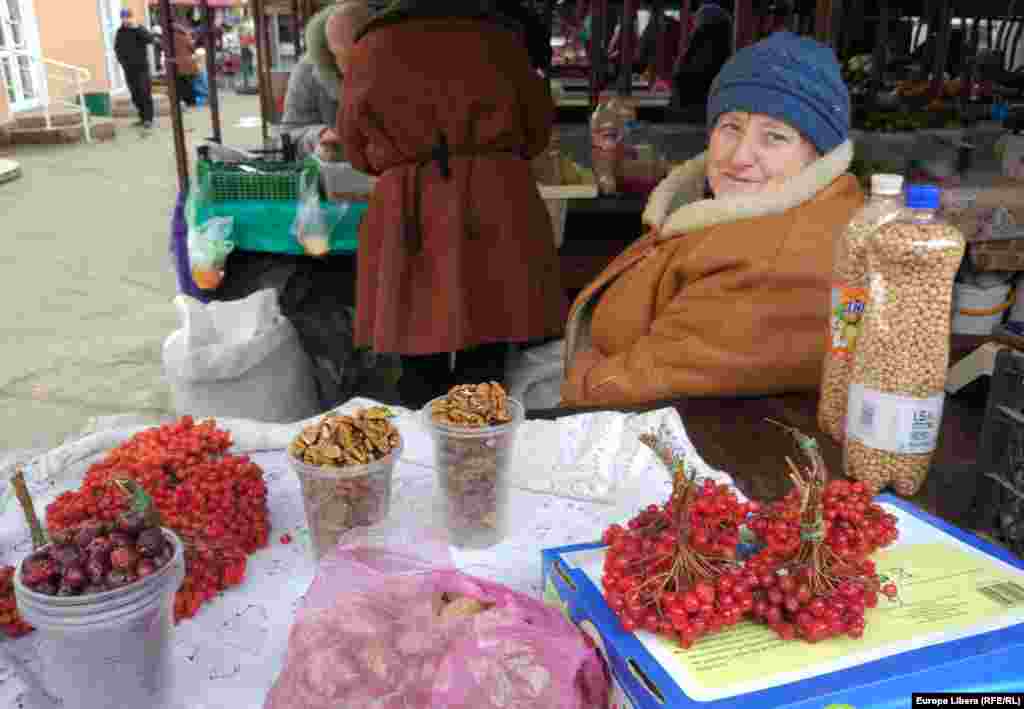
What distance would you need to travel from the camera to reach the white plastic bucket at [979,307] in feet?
9.16

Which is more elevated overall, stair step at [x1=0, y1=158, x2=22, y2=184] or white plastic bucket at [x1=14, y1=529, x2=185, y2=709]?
white plastic bucket at [x1=14, y1=529, x2=185, y2=709]

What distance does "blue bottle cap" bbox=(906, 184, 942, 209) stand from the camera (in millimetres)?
990

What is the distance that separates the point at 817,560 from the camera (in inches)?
28.9

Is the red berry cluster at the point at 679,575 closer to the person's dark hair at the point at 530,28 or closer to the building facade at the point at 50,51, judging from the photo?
the person's dark hair at the point at 530,28

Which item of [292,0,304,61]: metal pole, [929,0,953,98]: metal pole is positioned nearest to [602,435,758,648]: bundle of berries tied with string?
[929,0,953,98]: metal pole

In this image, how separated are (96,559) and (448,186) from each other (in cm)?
199

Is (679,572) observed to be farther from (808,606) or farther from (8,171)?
(8,171)

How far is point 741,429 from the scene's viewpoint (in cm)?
134

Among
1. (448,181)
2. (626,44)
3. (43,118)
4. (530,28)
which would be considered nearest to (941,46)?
(626,44)

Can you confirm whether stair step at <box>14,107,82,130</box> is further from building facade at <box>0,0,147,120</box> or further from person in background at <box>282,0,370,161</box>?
person in background at <box>282,0,370,161</box>

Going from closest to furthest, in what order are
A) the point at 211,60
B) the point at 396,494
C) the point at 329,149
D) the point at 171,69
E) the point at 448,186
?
1. the point at 396,494
2. the point at 448,186
3. the point at 171,69
4. the point at 329,149
5. the point at 211,60

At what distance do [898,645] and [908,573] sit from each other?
134 mm

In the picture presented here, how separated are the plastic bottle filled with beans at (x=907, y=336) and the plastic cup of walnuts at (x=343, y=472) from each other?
620 mm

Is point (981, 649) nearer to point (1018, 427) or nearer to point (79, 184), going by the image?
point (1018, 427)
